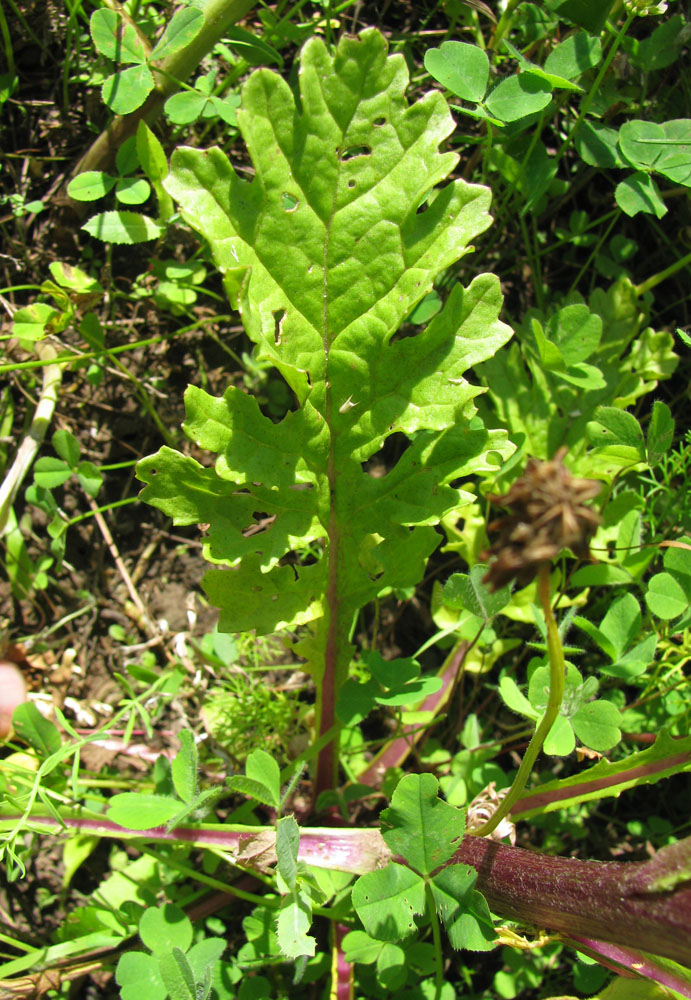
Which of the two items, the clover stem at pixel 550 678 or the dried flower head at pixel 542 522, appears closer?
the dried flower head at pixel 542 522

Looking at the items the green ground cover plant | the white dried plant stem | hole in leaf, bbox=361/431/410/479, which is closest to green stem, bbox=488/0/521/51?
the green ground cover plant

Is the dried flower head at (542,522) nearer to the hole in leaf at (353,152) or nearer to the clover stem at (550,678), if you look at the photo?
the clover stem at (550,678)

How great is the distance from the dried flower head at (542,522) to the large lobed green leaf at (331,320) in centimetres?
66

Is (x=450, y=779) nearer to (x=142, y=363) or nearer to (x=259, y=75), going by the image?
(x=142, y=363)

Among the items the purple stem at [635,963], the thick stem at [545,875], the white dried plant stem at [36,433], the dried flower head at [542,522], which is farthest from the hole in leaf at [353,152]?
the purple stem at [635,963]

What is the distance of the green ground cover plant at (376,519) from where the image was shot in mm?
1610

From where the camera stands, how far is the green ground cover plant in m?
1.61

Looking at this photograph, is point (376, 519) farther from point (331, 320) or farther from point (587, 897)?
point (587, 897)

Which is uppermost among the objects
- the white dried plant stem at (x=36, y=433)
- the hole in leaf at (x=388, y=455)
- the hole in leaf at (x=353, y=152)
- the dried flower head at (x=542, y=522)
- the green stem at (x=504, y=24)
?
the green stem at (x=504, y=24)

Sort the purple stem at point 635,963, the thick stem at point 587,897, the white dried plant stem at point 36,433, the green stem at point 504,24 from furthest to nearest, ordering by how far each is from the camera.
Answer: the white dried plant stem at point 36,433
the green stem at point 504,24
the purple stem at point 635,963
the thick stem at point 587,897

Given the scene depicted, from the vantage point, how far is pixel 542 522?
107cm

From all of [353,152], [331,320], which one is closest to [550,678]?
[331,320]

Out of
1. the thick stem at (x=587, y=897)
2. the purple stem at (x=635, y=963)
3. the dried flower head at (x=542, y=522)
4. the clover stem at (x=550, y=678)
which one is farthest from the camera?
the purple stem at (x=635, y=963)

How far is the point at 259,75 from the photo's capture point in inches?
61.0
